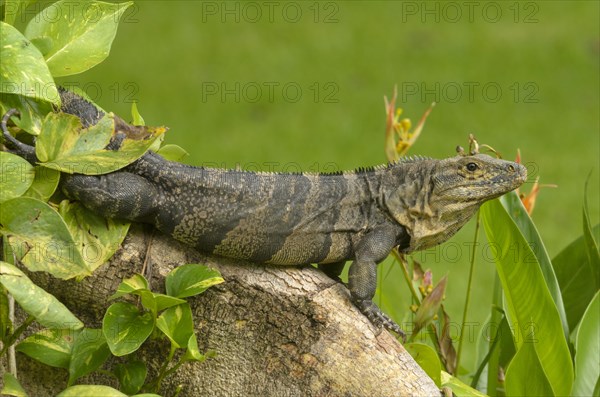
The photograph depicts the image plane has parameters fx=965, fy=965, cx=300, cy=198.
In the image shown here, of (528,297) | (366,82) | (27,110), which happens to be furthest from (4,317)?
(366,82)

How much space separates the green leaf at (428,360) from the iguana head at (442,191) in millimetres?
490

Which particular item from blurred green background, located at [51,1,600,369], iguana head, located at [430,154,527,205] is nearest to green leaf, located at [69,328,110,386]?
iguana head, located at [430,154,527,205]

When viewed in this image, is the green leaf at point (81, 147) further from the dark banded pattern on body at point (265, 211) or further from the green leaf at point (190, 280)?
the green leaf at point (190, 280)

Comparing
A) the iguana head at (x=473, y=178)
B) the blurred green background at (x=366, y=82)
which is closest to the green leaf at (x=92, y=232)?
the iguana head at (x=473, y=178)

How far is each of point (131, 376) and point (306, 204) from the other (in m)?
0.90

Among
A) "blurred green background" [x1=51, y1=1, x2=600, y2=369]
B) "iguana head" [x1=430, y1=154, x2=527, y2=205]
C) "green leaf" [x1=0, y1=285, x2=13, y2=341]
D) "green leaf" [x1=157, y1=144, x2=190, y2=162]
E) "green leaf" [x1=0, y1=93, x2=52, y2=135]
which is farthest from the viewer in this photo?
"blurred green background" [x1=51, y1=1, x2=600, y2=369]

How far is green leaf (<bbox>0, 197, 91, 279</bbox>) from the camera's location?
9.29 ft

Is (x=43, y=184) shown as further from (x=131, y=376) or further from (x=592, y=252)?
(x=592, y=252)

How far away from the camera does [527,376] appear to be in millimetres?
3439

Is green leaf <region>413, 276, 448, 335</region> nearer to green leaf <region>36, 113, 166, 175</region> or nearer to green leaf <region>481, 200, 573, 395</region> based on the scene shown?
green leaf <region>481, 200, 573, 395</region>

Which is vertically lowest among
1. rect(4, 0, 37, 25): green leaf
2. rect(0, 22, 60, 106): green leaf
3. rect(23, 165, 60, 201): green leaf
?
rect(23, 165, 60, 201): green leaf

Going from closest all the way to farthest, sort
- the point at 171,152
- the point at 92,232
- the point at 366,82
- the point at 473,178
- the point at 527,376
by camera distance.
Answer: the point at 92,232, the point at 527,376, the point at 473,178, the point at 171,152, the point at 366,82

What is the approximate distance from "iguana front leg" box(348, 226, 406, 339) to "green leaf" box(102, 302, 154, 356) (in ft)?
2.41

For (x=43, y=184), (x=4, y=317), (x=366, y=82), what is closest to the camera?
(x=4, y=317)
